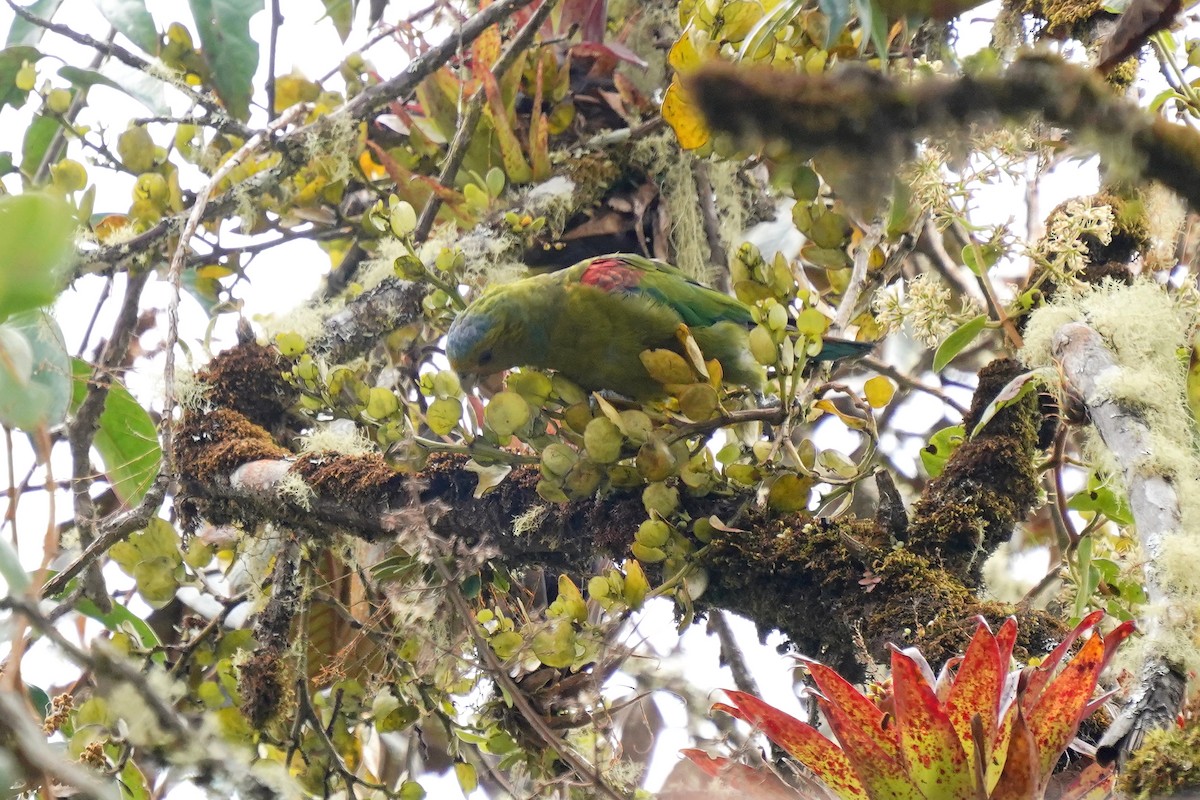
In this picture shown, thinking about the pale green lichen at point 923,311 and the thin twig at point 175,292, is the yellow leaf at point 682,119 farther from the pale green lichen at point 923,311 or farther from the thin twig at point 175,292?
the thin twig at point 175,292

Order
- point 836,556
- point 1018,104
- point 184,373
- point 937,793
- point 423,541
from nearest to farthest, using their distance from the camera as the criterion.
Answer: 1. point 1018,104
2. point 937,793
3. point 836,556
4. point 423,541
5. point 184,373

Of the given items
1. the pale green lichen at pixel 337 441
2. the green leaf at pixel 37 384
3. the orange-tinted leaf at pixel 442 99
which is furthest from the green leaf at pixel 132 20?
the green leaf at pixel 37 384

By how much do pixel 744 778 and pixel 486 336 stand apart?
1237 millimetres

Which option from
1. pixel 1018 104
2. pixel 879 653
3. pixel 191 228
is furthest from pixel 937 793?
pixel 191 228

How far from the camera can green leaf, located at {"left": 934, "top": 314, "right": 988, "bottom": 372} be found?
152cm

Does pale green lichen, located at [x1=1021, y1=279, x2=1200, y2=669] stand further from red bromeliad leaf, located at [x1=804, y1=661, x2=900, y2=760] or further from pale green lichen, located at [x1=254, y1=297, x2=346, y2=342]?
pale green lichen, located at [x1=254, y1=297, x2=346, y2=342]

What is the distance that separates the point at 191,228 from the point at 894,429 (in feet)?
6.40

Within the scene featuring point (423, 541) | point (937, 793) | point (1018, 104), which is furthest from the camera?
point (423, 541)

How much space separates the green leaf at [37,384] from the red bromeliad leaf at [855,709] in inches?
27.1

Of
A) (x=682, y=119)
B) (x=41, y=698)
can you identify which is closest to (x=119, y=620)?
(x=41, y=698)

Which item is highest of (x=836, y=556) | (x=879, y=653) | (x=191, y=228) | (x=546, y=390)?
(x=191, y=228)

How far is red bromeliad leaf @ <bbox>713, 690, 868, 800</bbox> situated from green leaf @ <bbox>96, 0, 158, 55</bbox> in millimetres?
2247

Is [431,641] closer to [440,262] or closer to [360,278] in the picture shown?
[440,262]

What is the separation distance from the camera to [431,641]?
1656 millimetres
